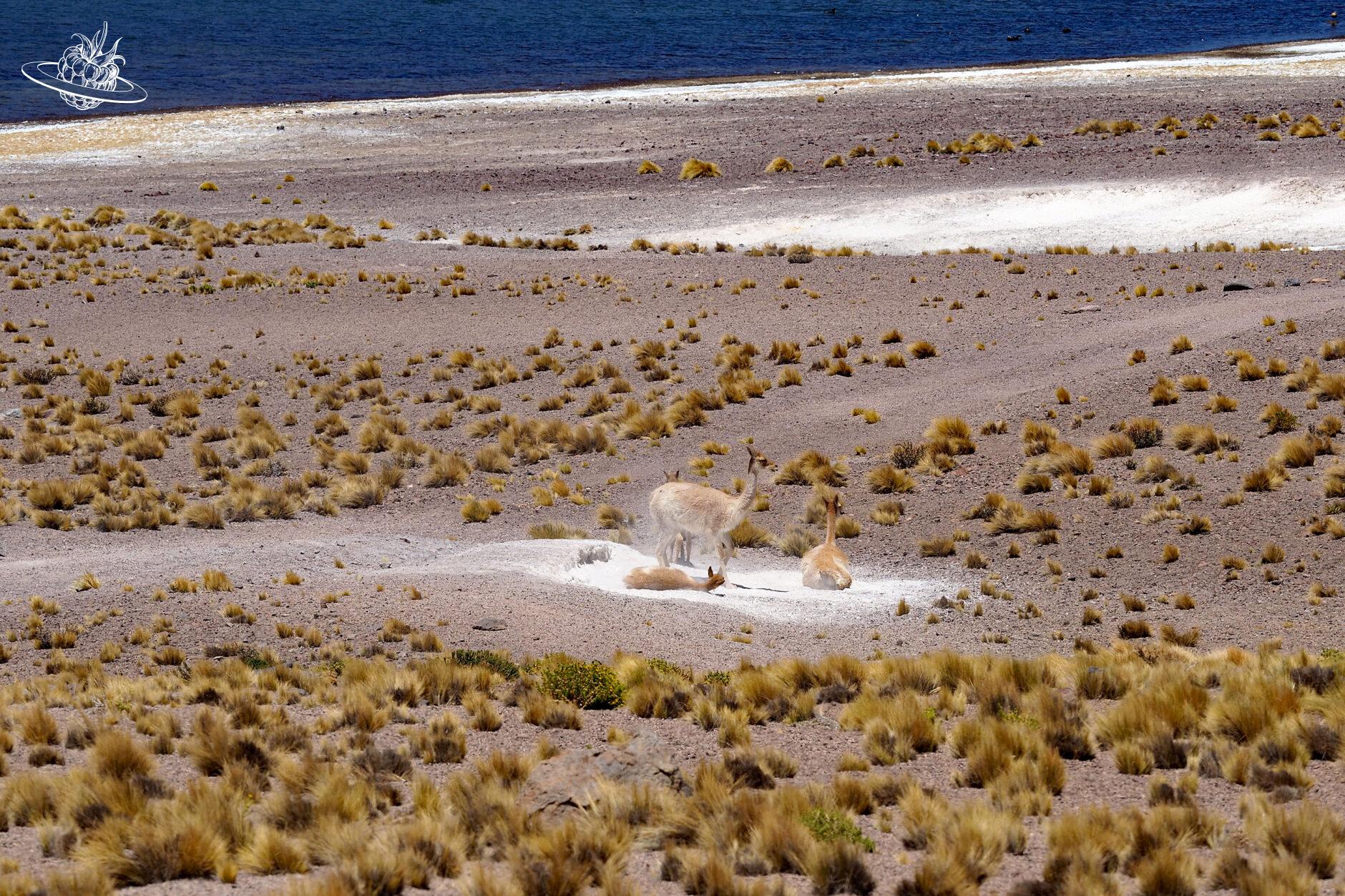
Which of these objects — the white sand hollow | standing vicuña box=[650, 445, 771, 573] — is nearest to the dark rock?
the white sand hollow

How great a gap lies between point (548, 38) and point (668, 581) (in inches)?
3321

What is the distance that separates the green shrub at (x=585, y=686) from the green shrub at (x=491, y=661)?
0.50 m

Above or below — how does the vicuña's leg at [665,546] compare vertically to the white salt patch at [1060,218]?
below

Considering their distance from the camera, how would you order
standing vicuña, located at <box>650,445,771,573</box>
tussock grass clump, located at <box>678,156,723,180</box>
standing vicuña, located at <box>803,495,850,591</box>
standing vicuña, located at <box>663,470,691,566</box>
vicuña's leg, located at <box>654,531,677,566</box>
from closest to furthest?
standing vicuña, located at <box>650,445,771,573</box>, standing vicuña, located at <box>803,495,850,591</box>, vicuña's leg, located at <box>654,531,677,566</box>, standing vicuña, located at <box>663,470,691,566</box>, tussock grass clump, located at <box>678,156,723,180</box>

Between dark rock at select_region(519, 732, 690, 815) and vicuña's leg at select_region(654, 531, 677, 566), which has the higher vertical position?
dark rock at select_region(519, 732, 690, 815)

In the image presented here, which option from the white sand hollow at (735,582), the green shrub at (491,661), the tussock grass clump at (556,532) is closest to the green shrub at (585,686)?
the green shrub at (491,661)

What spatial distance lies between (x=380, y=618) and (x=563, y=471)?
254 inches

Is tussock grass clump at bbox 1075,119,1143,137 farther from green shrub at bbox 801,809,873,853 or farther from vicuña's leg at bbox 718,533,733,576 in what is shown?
green shrub at bbox 801,809,873,853

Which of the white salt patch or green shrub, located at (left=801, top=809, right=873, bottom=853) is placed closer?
green shrub, located at (left=801, top=809, right=873, bottom=853)

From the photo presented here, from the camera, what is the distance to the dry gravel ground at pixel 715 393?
11125 millimetres

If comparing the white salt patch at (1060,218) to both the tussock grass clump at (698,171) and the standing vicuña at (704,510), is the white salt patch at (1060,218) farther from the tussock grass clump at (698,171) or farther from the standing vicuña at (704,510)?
the standing vicuña at (704,510)

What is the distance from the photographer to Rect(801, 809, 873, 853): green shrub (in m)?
6.07

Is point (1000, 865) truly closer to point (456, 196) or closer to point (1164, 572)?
point (1164, 572)
